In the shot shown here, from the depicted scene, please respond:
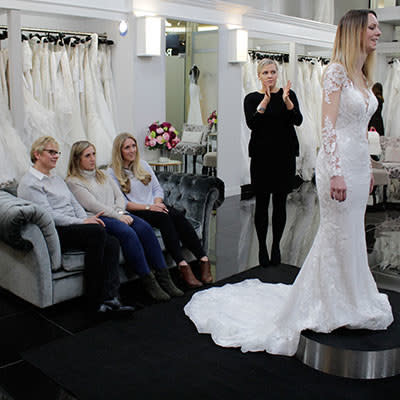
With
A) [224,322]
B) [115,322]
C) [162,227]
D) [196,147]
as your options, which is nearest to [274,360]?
[224,322]

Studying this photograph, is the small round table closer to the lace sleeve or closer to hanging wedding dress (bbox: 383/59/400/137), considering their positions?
the lace sleeve

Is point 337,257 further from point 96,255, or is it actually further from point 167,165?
point 167,165

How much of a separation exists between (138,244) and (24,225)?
74cm

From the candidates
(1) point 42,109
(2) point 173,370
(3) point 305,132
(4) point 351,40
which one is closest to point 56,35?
(1) point 42,109

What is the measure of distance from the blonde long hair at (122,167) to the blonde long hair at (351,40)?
5.78 ft

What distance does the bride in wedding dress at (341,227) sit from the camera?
2.58 metres

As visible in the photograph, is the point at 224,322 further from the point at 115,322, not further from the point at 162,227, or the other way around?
the point at 162,227

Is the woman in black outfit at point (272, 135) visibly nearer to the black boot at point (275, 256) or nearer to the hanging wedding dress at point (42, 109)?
the black boot at point (275, 256)

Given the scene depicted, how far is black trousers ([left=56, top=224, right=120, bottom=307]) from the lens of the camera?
329cm

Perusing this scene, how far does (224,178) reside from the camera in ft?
24.1

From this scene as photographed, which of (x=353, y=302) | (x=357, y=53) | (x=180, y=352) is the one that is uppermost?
(x=357, y=53)

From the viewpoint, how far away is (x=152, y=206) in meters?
3.89

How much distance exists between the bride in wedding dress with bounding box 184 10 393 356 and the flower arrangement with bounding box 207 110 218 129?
170 inches

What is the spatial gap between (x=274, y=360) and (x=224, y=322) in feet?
1.39
